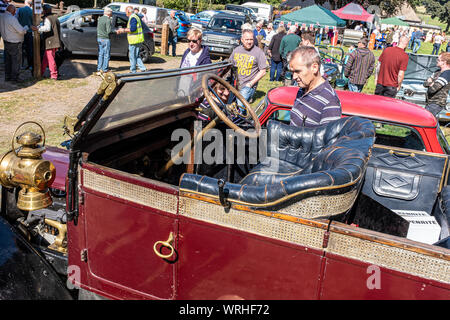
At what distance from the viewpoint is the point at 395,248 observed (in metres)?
1.65

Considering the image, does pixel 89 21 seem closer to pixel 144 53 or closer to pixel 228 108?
pixel 144 53

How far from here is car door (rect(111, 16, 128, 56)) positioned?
12.1m

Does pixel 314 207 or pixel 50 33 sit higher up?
pixel 50 33

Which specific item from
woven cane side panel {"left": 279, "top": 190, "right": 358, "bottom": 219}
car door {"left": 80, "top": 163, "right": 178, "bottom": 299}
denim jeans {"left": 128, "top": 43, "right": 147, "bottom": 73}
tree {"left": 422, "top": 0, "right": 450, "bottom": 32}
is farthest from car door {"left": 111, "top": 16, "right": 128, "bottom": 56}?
tree {"left": 422, "top": 0, "right": 450, "bottom": 32}

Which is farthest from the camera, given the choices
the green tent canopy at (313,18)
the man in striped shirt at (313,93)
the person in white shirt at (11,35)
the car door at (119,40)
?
the green tent canopy at (313,18)

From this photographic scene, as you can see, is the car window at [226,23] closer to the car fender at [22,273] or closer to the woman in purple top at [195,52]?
the woman in purple top at [195,52]

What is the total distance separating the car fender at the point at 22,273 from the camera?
197cm

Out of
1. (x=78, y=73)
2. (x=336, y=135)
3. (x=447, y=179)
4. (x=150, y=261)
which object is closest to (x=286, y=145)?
(x=336, y=135)

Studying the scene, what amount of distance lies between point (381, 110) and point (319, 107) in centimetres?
111

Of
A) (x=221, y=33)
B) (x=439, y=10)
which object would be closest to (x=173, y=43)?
(x=221, y=33)

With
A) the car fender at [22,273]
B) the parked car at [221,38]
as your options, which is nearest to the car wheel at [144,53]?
the parked car at [221,38]

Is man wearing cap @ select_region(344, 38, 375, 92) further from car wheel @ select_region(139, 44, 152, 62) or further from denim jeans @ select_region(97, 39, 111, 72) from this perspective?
→ car wheel @ select_region(139, 44, 152, 62)

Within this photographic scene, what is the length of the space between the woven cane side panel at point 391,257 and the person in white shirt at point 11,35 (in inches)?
348

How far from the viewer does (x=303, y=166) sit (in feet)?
10.2
